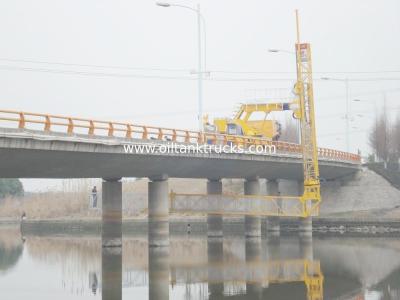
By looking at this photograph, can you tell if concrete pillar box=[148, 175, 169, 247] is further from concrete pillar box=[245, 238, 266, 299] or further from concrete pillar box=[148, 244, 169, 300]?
concrete pillar box=[245, 238, 266, 299]

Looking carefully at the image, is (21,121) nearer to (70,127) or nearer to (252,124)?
(70,127)

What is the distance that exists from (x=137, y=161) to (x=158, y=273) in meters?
12.6

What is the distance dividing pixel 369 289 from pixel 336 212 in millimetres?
54367

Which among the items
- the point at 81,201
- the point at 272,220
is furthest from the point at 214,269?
the point at 81,201

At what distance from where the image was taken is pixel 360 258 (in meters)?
50.7

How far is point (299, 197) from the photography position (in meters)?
69.4

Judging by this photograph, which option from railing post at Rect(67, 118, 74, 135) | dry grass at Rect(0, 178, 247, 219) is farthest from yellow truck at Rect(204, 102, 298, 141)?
railing post at Rect(67, 118, 74, 135)

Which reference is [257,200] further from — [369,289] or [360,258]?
[369,289]

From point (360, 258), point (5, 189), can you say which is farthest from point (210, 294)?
point (5, 189)

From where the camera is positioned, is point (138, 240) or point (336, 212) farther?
point (336, 212)

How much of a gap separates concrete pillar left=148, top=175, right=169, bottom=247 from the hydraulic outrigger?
212 inches

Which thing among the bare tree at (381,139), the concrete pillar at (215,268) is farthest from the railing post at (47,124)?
the bare tree at (381,139)

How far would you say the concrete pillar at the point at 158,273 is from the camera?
34969 millimetres

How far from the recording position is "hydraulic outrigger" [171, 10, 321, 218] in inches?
2586
